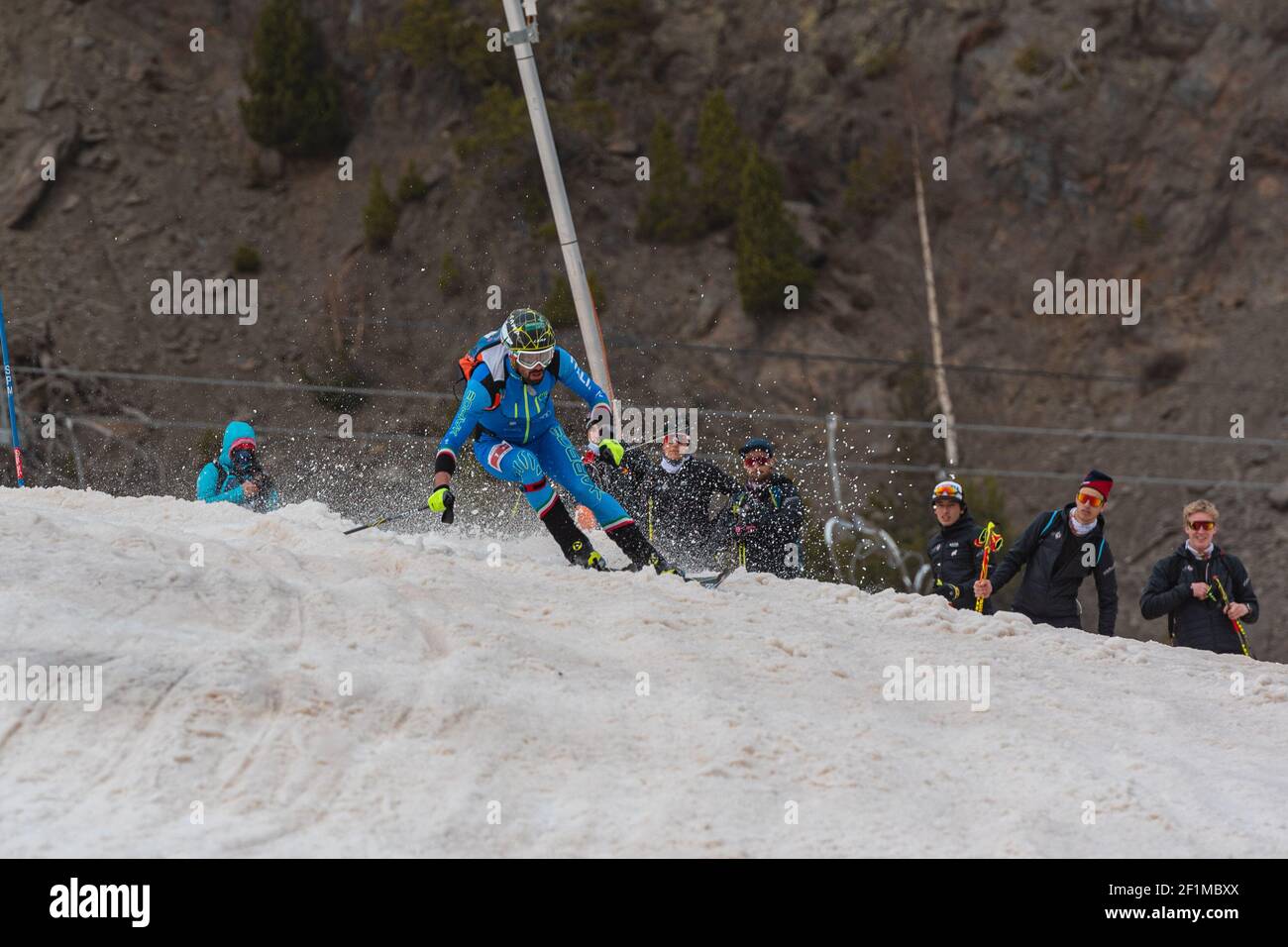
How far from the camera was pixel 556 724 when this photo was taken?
5.93m

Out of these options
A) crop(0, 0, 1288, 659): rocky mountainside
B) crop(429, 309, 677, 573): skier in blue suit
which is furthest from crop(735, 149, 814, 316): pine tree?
crop(429, 309, 677, 573): skier in blue suit

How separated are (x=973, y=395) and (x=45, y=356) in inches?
709

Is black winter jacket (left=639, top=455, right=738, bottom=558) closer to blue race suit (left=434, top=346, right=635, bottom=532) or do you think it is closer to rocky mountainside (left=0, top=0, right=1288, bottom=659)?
blue race suit (left=434, top=346, right=635, bottom=532)

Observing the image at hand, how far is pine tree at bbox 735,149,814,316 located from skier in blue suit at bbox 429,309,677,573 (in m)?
21.4

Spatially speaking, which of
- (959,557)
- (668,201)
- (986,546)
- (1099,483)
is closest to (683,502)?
(959,557)

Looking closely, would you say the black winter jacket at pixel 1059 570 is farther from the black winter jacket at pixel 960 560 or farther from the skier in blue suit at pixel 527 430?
the skier in blue suit at pixel 527 430

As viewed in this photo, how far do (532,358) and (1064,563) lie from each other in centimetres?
338

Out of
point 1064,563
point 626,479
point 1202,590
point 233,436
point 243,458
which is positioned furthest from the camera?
point 233,436

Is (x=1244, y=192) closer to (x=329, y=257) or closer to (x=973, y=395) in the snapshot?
(x=973, y=395)

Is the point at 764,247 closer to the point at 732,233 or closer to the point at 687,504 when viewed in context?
the point at 732,233

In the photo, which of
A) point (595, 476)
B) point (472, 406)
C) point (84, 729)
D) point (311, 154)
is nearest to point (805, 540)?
→ point (595, 476)

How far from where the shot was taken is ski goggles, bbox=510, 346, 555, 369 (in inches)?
353

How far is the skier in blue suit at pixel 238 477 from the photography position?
11.6m

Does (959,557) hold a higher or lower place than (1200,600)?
higher
